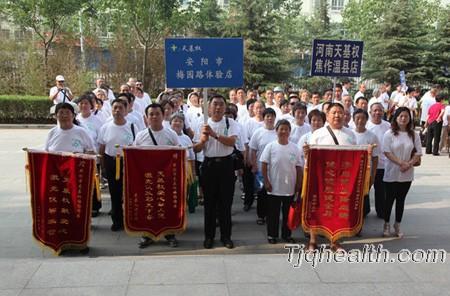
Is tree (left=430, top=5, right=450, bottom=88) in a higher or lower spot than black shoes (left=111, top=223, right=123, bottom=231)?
higher

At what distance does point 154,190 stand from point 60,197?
910mm

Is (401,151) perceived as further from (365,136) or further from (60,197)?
(60,197)

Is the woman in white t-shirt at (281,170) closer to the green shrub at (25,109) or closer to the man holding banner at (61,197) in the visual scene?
the man holding banner at (61,197)

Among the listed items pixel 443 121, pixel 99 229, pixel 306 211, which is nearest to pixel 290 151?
pixel 306 211

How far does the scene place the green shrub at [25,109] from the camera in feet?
45.6

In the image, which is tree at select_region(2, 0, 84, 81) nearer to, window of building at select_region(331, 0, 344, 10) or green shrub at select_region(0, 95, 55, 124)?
green shrub at select_region(0, 95, 55, 124)

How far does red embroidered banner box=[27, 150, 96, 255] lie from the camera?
3.79 m

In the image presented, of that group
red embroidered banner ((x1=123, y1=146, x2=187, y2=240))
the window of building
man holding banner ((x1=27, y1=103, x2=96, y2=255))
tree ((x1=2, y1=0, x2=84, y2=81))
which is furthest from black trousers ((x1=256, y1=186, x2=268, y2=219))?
the window of building

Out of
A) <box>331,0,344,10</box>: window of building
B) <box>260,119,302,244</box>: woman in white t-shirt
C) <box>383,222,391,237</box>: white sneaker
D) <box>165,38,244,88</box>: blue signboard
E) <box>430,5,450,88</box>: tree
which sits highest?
<box>331,0,344,10</box>: window of building

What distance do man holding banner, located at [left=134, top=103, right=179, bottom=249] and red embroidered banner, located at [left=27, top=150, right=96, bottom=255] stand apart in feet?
1.97

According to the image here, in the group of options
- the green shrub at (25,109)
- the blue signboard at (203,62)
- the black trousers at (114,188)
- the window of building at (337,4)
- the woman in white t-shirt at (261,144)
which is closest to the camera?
the blue signboard at (203,62)

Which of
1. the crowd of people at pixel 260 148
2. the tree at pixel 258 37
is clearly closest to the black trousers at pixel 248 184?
the crowd of people at pixel 260 148

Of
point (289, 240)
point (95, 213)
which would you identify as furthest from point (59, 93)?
point (289, 240)

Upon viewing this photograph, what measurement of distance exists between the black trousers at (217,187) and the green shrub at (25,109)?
11676 millimetres
